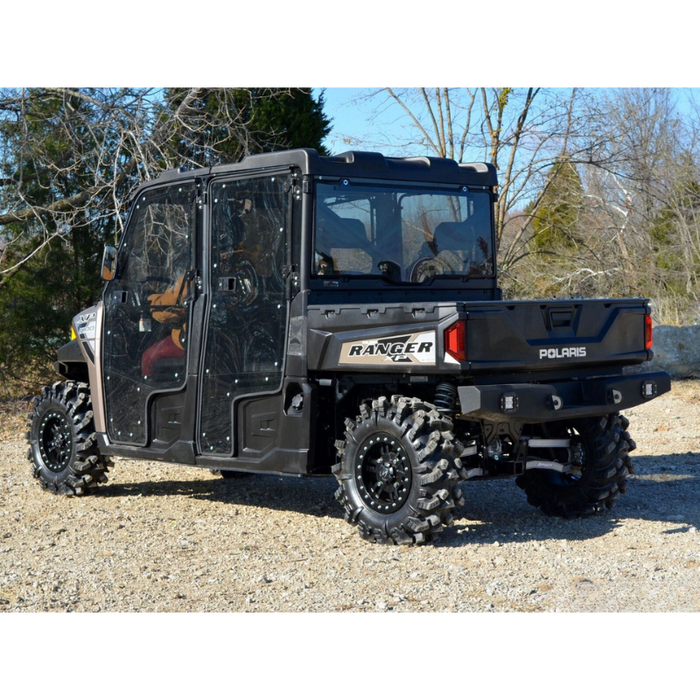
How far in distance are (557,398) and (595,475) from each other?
1.09 meters

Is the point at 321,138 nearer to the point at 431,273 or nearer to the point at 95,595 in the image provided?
the point at 431,273

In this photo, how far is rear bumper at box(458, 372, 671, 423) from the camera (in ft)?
18.4

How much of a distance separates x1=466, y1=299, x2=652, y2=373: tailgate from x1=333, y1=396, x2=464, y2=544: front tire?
490mm

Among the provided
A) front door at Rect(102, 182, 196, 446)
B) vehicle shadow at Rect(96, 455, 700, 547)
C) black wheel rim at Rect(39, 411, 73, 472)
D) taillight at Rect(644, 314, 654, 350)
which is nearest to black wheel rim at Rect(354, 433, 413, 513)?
vehicle shadow at Rect(96, 455, 700, 547)

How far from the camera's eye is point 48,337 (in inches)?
559

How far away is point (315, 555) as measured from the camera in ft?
19.2

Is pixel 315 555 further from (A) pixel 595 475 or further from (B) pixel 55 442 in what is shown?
(B) pixel 55 442

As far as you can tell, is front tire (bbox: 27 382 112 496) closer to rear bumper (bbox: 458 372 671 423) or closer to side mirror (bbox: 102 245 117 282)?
side mirror (bbox: 102 245 117 282)

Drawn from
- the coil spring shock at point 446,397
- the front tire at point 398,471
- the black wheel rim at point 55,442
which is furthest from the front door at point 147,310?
the coil spring shock at point 446,397

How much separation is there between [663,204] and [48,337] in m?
17.9

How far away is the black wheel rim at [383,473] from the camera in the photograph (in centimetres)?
599

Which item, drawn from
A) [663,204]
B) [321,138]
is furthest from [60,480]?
[663,204]

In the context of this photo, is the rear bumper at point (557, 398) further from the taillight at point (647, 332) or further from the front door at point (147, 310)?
the front door at point (147, 310)

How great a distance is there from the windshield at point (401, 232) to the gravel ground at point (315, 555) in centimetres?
180
